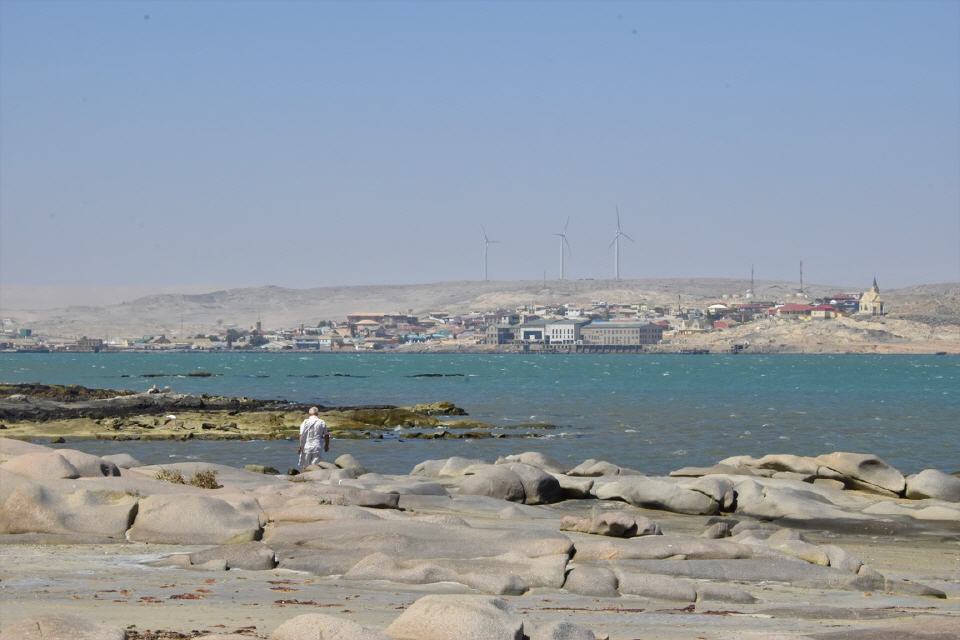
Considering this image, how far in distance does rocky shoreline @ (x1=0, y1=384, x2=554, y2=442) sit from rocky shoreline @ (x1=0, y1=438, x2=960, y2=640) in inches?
1082

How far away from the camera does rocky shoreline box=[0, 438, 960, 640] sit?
42.9 feet

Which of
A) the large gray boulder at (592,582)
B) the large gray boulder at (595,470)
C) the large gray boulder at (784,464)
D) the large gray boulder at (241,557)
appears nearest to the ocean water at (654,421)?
the large gray boulder at (784,464)

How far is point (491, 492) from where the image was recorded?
88.8 ft

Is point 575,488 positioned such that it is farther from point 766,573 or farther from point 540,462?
point 766,573

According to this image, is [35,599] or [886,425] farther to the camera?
[886,425]

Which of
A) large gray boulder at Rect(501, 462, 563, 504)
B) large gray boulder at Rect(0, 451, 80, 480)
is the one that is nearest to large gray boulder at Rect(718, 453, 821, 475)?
large gray boulder at Rect(501, 462, 563, 504)

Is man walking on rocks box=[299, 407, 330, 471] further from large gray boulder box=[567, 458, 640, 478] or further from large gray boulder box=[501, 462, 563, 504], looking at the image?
large gray boulder box=[567, 458, 640, 478]

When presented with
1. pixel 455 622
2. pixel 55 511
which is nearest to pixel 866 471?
pixel 55 511

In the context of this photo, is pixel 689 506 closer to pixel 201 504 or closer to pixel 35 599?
pixel 201 504

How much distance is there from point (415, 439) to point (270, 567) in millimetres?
36297

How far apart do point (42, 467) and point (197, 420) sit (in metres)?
37.7

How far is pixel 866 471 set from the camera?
31125mm

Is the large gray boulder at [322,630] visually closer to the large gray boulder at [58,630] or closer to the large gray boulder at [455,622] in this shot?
the large gray boulder at [455,622]

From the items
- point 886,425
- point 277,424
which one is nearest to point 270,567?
point 277,424
